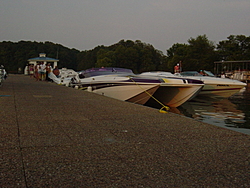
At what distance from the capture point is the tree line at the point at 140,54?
76812mm

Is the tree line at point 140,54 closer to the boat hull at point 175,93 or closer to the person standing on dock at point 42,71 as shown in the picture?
the person standing on dock at point 42,71

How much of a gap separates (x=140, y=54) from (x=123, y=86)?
290 feet

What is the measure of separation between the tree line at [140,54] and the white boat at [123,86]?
61682 millimetres

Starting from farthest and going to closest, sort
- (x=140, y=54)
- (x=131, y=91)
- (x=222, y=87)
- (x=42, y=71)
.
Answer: (x=140, y=54) → (x=42, y=71) → (x=222, y=87) → (x=131, y=91)

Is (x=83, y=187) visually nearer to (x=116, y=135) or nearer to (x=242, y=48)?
(x=116, y=135)

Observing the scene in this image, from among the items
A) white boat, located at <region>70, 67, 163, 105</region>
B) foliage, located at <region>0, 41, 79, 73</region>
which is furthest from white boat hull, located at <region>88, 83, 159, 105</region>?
foliage, located at <region>0, 41, 79, 73</region>

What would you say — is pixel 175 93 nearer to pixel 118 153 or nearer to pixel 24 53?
pixel 118 153

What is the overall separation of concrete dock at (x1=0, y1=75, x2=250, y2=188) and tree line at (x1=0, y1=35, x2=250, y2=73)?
2768 inches

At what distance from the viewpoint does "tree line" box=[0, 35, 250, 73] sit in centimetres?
7681

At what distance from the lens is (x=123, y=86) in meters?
12.9

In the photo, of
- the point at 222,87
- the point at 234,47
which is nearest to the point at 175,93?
the point at 222,87

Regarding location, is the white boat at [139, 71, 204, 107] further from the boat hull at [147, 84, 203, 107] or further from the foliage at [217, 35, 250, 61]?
the foliage at [217, 35, 250, 61]

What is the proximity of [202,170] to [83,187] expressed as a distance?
128 centimetres

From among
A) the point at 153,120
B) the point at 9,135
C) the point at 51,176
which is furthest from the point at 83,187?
the point at 153,120
